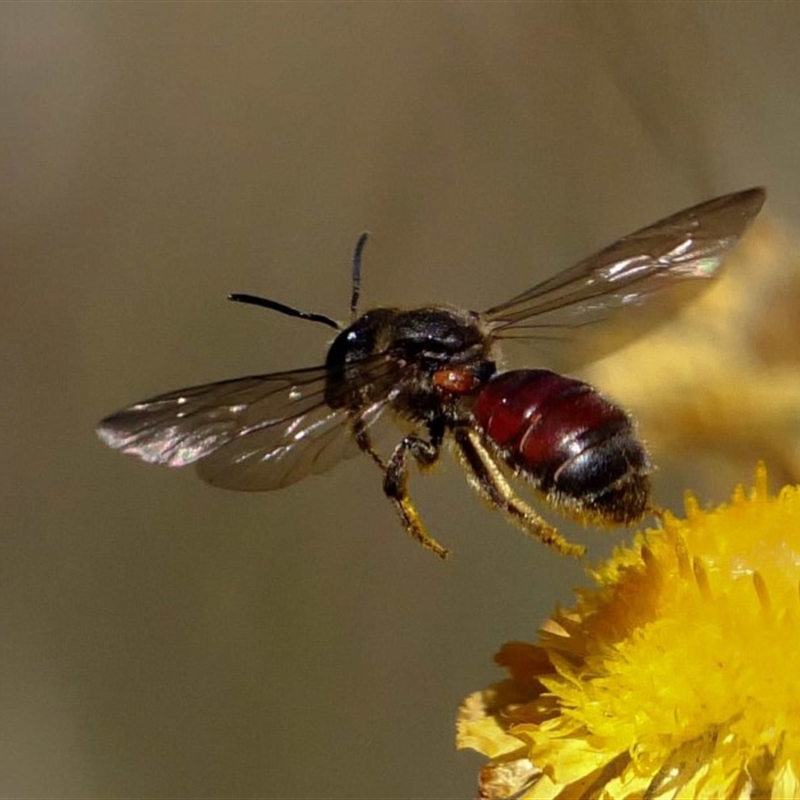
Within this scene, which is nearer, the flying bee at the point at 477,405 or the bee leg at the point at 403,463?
the flying bee at the point at 477,405

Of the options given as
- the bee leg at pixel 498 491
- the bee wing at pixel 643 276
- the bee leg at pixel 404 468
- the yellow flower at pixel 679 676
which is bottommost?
the yellow flower at pixel 679 676

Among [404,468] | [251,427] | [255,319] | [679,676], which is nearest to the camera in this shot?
[679,676]

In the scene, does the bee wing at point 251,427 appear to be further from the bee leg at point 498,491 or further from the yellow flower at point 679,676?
the yellow flower at point 679,676

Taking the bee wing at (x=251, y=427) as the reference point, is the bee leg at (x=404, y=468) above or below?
below

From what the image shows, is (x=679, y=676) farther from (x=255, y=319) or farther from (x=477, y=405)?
(x=255, y=319)

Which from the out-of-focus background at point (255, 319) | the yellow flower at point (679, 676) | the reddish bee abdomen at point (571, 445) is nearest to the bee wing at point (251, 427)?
the reddish bee abdomen at point (571, 445)

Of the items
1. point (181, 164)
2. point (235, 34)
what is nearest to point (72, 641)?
point (181, 164)

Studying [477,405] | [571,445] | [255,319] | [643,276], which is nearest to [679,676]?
[571,445]
